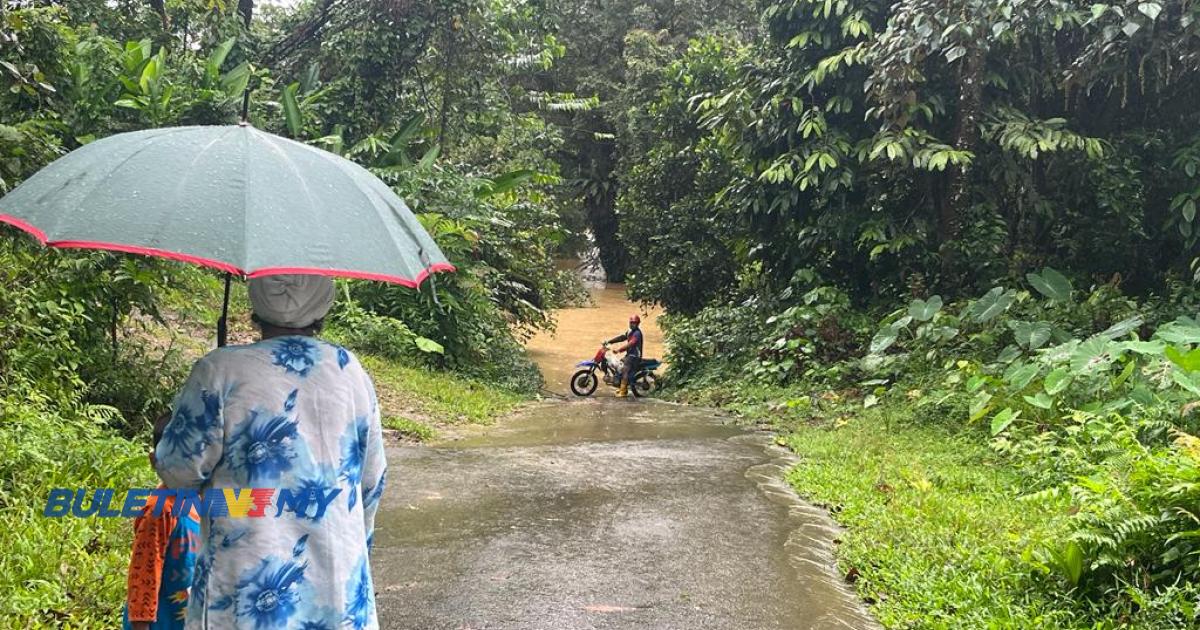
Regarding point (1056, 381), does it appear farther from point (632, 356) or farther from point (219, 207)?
point (632, 356)

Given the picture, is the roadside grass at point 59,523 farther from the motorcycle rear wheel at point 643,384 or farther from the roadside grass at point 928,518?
the motorcycle rear wheel at point 643,384

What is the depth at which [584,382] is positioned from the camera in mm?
15859

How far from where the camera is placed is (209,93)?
12.0m

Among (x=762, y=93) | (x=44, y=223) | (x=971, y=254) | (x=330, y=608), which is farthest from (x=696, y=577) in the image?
(x=762, y=93)

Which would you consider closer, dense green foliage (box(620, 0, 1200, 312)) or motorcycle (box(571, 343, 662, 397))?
dense green foliage (box(620, 0, 1200, 312))

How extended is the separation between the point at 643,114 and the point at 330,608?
19.1 meters

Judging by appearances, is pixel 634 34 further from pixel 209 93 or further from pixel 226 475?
pixel 226 475

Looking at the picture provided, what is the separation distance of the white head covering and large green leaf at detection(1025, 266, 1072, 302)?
9199 millimetres

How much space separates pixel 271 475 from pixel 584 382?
1388cm

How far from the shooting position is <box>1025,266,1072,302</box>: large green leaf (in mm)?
9828

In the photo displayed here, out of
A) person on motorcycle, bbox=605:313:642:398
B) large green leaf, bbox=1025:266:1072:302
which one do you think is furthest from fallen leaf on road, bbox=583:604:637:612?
person on motorcycle, bbox=605:313:642:398

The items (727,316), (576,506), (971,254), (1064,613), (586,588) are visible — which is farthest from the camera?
(727,316)

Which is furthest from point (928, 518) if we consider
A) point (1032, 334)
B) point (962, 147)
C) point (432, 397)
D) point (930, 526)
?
point (962, 147)

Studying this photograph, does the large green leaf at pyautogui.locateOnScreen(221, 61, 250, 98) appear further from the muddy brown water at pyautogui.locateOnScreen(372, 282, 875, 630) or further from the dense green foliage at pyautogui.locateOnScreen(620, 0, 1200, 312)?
the muddy brown water at pyautogui.locateOnScreen(372, 282, 875, 630)
